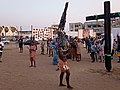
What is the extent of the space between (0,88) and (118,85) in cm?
420

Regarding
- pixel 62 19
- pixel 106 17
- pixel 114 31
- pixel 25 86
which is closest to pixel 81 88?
pixel 25 86

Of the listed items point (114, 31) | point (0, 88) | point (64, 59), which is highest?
point (114, 31)

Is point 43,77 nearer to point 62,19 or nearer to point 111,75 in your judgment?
point 111,75

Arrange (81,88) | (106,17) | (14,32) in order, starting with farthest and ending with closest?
(14,32) → (106,17) → (81,88)

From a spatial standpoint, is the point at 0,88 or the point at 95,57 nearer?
the point at 0,88

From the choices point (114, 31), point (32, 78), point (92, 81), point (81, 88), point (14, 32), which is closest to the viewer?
point (81, 88)

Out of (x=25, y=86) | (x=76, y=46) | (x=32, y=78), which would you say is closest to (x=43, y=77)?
(x=32, y=78)

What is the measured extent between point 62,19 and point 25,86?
7.05 metres

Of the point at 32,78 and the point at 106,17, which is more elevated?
the point at 106,17

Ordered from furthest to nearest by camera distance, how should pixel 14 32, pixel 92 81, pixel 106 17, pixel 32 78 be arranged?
pixel 14 32 → pixel 106 17 → pixel 32 78 → pixel 92 81

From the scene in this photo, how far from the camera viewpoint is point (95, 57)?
19.0 meters

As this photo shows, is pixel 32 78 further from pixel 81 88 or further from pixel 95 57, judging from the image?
pixel 95 57

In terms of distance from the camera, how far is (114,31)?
22.1 meters

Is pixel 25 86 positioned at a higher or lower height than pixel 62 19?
lower
